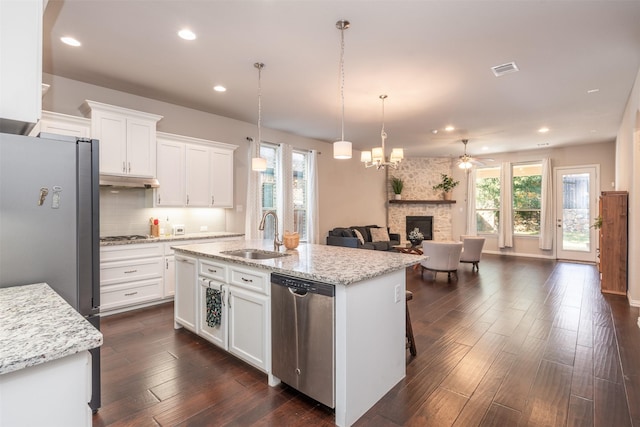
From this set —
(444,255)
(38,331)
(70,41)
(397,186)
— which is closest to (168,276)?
(70,41)

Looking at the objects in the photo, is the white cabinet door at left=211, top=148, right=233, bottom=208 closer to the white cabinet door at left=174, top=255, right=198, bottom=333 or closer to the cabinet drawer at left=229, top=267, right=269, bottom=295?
the white cabinet door at left=174, top=255, right=198, bottom=333

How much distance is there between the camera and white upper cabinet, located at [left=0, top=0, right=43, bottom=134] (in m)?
1.16

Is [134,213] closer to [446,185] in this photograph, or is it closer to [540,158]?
[446,185]

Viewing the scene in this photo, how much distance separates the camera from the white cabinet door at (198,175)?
4648mm

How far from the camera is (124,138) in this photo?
12.9 ft

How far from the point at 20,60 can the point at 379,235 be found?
7278 mm

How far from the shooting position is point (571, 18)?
2613mm

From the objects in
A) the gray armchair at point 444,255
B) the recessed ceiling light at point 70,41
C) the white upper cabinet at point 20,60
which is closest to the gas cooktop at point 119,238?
the recessed ceiling light at point 70,41

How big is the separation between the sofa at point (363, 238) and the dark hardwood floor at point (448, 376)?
254cm

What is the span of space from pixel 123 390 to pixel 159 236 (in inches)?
98.6

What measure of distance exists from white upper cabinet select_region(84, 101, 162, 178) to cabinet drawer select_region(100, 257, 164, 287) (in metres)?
1.09

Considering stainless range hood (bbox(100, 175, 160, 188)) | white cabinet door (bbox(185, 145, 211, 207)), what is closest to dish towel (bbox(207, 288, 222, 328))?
stainless range hood (bbox(100, 175, 160, 188))

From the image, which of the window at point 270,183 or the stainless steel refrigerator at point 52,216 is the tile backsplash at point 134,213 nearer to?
the window at point 270,183

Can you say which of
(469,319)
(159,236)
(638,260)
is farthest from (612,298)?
(159,236)
